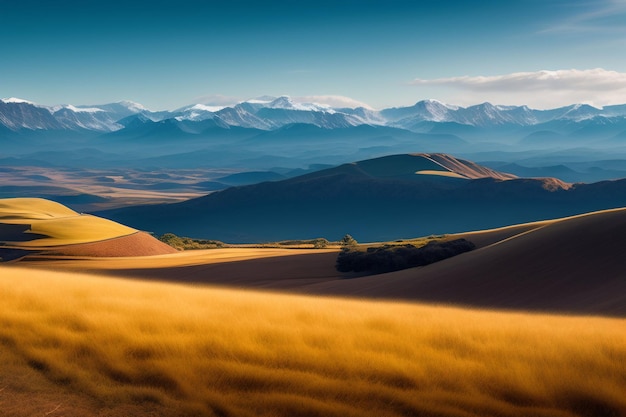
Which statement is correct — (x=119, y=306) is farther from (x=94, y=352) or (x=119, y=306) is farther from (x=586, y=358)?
(x=586, y=358)

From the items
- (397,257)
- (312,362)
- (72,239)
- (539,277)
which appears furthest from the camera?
(72,239)

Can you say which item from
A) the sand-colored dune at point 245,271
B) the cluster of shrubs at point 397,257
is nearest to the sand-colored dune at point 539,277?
the sand-colored dune at point 245,271

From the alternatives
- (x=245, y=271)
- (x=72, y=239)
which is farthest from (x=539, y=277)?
(x=72, y=239)

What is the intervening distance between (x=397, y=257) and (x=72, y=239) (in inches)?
1816

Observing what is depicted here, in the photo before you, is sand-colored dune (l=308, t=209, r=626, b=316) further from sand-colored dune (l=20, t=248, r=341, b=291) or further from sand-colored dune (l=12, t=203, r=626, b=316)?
sand-colored dune (l=20, t=248, r=341, b=291)

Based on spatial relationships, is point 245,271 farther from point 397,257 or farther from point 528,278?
point 528,278

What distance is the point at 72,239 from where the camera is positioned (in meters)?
71.9

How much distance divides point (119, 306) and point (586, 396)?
8543mm

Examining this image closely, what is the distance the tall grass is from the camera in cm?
775

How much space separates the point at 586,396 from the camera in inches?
313

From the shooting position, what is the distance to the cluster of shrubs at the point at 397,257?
40.2m

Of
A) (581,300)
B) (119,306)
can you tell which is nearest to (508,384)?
(119,306)

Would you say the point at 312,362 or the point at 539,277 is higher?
the point at 312,362

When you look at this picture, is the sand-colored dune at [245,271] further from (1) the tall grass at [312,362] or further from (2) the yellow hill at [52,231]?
(1) the tall grass at [312,362]
